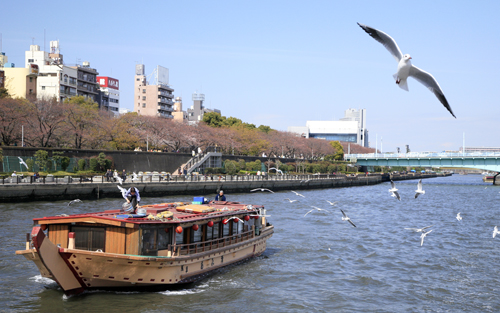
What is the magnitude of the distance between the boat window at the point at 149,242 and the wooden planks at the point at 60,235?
2637 mm

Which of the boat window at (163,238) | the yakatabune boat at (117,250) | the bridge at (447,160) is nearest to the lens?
the yakatabune boat at (117,250)

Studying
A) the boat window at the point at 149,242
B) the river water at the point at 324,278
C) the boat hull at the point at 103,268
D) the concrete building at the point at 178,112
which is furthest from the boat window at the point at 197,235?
the concrete building at the point at 178,112

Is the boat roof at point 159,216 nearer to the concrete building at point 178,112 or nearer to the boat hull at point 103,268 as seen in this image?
the boat hull at point 103,268

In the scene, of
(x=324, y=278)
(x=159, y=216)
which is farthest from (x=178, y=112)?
(x=159, y=216)

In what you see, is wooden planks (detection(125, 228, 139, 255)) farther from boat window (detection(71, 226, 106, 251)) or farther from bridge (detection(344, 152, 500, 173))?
bridge (detection(344, 152, 500, 173))

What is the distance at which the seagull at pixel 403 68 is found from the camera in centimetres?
893

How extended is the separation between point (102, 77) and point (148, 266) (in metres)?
103

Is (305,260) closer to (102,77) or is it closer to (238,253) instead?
(238,253)

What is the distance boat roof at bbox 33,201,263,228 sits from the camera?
15.8 metres

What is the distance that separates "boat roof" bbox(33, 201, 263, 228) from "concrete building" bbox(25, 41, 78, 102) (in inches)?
2714

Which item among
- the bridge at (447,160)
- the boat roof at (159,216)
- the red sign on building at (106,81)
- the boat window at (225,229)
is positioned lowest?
the boat window at (225,229)

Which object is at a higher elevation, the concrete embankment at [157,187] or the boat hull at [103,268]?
the concrete embankment at [157,187]

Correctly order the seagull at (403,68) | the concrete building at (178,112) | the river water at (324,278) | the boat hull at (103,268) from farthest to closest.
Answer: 1. the concrete building at (178,112)
2. the river water at (324,278)
3. the boat hull at (103,268)
4. the seagull at (403,68)

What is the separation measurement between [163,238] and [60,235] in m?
3.41
